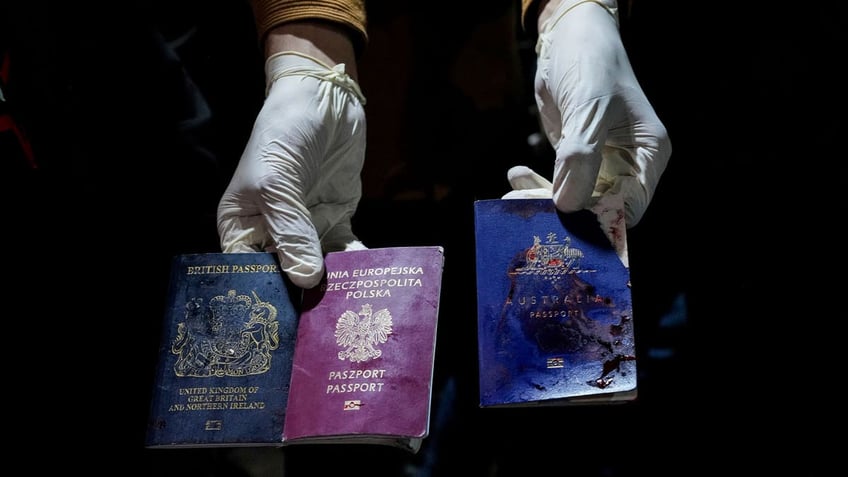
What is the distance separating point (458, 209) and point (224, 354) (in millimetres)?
658

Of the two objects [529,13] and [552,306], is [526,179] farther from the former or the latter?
[529,13]

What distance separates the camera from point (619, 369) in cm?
138

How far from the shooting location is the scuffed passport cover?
58.0 inches

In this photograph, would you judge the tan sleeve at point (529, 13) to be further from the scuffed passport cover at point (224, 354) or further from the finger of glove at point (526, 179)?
the scuffed passport cover at point (224, 354)

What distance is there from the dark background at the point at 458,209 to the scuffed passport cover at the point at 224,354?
0.91ft

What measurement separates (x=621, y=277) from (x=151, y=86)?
3.77 ft

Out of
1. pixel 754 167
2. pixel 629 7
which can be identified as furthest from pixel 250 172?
pixel 754 167

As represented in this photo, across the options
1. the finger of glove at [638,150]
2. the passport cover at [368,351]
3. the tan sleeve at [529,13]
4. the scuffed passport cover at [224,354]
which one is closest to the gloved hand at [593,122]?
the finger of glove at [638,150]

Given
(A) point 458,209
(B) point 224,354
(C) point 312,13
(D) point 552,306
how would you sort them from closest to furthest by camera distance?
1. (D) point 552,306
2. (B) point 224,354
3. (C) point 312,13
4. (A) point 458,209

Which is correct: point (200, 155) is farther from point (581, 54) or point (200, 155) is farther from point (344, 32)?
point (581, 54)

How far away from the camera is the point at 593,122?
149cm

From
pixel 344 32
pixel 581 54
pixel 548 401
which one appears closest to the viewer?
pixel 548 401

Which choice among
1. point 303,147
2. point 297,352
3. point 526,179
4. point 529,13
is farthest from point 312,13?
point 297,352

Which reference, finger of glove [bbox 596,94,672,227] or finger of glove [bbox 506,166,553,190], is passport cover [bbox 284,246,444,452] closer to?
finger of glove [bbox 506,166,553,190]
